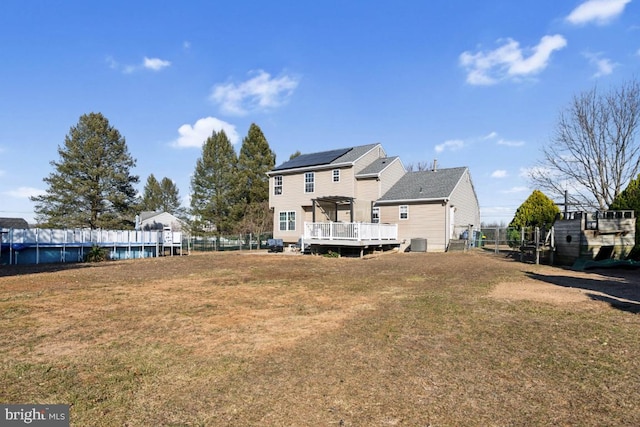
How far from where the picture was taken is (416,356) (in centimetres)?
473

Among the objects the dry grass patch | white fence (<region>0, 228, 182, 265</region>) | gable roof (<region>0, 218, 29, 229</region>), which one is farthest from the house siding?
gable roof (<region>0, 218, 29, 229</region>)

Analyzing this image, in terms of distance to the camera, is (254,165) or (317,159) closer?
(317,159)

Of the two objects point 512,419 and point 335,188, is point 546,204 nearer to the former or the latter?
point 335,188

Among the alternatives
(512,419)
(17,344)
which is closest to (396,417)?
(512,419)

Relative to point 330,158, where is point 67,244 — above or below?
below

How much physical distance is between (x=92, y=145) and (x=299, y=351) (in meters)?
37.0

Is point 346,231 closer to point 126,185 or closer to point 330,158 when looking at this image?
point 330,158

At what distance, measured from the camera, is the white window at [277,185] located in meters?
29.1

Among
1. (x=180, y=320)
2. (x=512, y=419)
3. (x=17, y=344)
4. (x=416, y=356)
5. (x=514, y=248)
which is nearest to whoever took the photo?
(x=512, y=419)

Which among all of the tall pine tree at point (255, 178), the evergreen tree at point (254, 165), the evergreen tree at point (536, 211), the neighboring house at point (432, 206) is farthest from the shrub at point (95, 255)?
the evergreen tree at point (536, 211)

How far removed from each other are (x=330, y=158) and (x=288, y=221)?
226 inches

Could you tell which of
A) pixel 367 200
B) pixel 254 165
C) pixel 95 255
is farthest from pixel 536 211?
pixel 254 165

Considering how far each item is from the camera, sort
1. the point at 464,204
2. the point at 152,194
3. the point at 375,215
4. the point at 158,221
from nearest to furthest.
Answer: the point at 375,215
the point at 464,204
the point at 158,221
the point at 152,194

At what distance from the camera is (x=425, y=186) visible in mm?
25547
